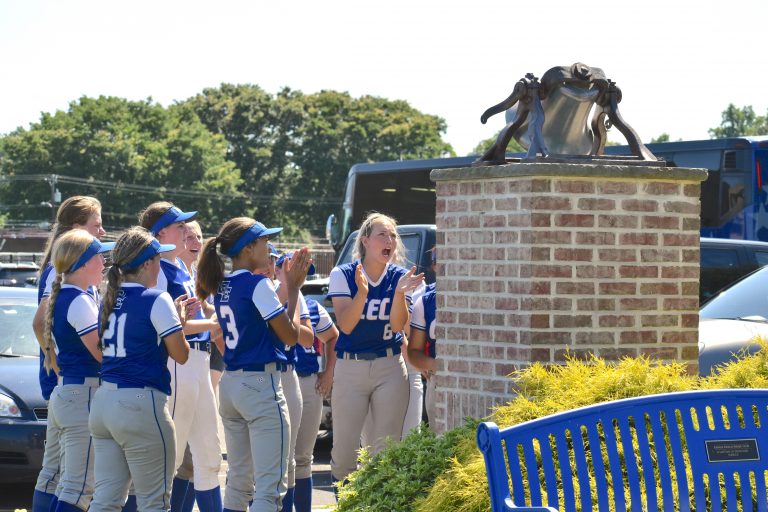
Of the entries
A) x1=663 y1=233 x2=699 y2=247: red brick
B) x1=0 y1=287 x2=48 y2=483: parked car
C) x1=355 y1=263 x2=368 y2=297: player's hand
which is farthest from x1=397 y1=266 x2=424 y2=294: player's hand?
x1=0 y1=287 x2=48 y2=483: parked car

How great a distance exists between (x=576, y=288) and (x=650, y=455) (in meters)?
1.45

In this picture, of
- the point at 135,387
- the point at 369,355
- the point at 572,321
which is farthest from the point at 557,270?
the point at 135,387

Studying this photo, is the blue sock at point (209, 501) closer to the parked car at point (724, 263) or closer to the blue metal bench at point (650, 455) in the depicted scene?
the blue metal bench at point (650, 455)

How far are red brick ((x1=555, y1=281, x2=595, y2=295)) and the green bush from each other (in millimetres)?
514

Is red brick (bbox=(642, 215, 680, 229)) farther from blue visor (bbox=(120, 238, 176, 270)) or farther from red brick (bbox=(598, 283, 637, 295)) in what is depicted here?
blue visor (bbox=(120, 238, 176, 270))

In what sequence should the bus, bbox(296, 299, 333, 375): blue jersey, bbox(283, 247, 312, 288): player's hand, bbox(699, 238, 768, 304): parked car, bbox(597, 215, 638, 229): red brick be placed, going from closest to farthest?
bbox(597, 215, 638, 229): red brick
bbox(283, 247, 312, 288): player's hand
bbox(296, 299, 333, 375): blue jersey
bbox(699, 238, 768, 304): parked car
the bus

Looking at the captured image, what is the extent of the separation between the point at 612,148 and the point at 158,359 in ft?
31.6

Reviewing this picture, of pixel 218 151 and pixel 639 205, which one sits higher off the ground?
pixel 218 151

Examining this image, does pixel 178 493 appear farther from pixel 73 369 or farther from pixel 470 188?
pixel 470 188

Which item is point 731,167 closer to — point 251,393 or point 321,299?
point 321,299

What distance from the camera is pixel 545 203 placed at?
560 cm

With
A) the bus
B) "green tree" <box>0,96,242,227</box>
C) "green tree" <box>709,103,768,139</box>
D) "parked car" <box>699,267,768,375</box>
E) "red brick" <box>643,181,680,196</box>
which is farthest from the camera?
"green tree" <box>709,103,768,139</box>

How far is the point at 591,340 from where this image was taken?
5691 millimetres

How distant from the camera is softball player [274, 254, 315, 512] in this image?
676 centimetres
